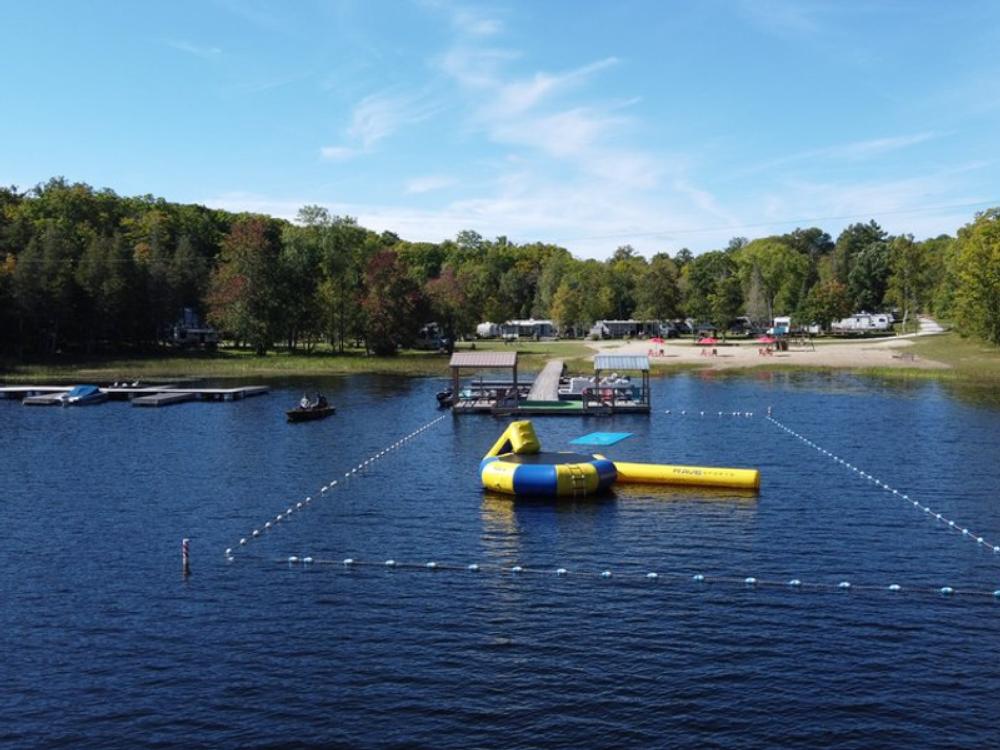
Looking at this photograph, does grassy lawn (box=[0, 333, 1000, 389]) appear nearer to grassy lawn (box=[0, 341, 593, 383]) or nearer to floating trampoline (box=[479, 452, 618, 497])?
grassy lawn (box=[0, 341, 593, 383])

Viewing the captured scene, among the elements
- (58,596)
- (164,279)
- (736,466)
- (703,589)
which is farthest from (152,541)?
(164,279)

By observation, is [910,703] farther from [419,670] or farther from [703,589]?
[419,670]

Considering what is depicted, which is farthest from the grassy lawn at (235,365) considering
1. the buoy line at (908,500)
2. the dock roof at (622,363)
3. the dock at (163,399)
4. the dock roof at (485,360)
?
the buoy line at (908,500)

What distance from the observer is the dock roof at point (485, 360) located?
85.1m

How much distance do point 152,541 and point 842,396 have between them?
76.7 meters

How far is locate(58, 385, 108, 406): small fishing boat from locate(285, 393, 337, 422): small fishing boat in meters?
27.3

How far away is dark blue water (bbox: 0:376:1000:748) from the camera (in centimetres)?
2375

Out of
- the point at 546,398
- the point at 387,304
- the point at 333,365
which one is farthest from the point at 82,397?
the point at 387,304

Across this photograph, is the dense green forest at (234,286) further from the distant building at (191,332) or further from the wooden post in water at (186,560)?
the wooden post in water at (186,560)

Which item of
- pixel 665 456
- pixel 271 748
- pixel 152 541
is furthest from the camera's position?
pixel 665 456

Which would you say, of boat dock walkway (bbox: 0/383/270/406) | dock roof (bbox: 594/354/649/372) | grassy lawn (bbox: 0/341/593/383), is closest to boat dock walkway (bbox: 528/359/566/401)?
dock roof (bbox: 594/354/649/372)

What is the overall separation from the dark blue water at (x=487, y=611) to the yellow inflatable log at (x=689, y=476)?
99cm

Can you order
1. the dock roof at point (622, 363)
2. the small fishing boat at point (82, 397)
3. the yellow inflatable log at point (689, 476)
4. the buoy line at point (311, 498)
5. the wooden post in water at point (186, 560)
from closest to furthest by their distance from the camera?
1. the wooden post in water at point (186, 560)
2. the buoy line at point (311, 498)
3. the yellow inflatable log at point (689, 476)
4. the dock roof at point (622, 363)
5. the small fishing boat at point (82, 397)

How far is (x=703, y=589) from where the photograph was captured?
33.7 m
